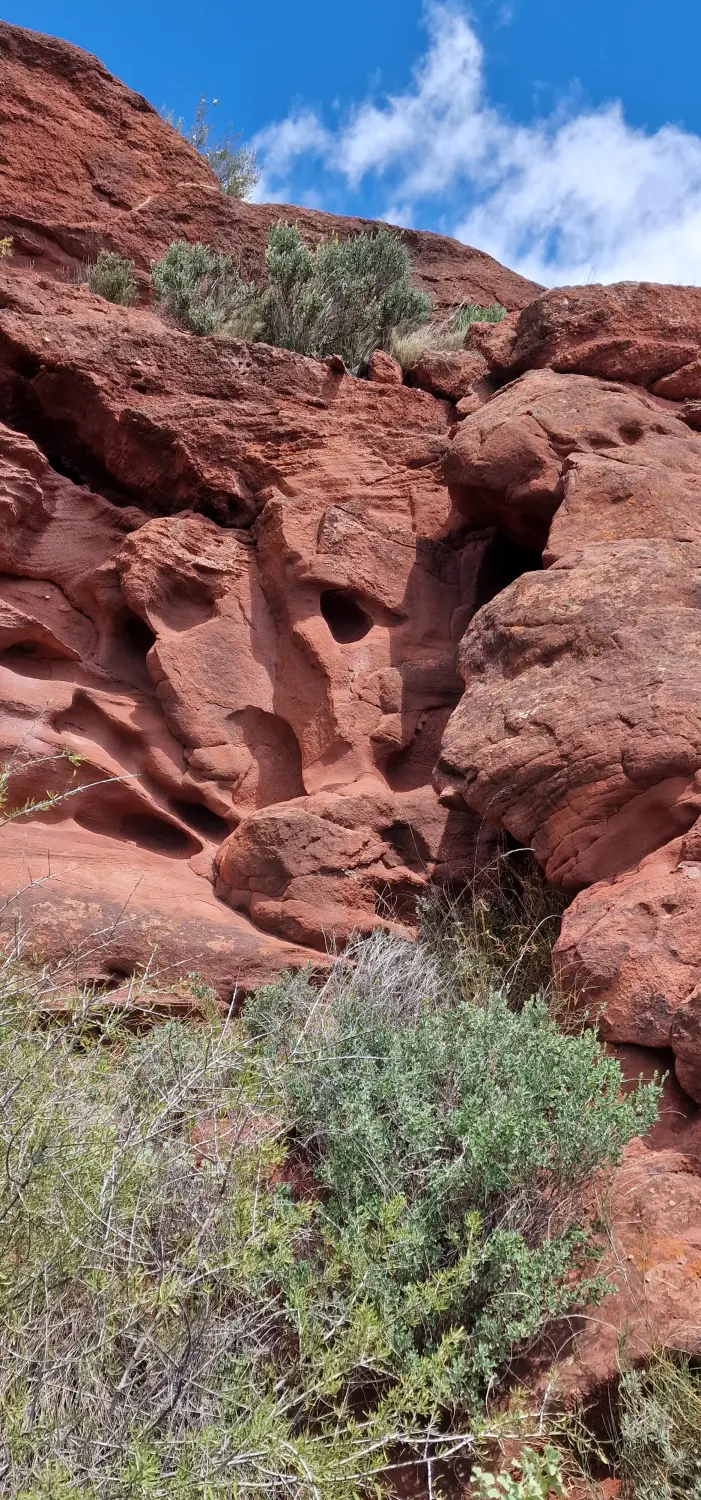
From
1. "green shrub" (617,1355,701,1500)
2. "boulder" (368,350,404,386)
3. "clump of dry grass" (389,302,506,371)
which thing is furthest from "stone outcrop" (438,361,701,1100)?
"clump of dry grass" (389,302,506,371)

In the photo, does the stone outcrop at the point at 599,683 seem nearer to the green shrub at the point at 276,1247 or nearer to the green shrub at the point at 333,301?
the green shrub at the point at 276,1247

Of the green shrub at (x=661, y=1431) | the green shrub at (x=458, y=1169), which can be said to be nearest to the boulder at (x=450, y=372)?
the green shrub at (x=458, y=1169)

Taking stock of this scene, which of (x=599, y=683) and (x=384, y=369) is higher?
(x=384, y=369)

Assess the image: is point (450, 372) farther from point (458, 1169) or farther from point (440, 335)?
point (458, 1169)

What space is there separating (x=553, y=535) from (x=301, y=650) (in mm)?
1655

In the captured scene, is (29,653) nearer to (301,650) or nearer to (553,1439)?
(301,650)

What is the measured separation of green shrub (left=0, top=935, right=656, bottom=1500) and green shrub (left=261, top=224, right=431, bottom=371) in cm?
584

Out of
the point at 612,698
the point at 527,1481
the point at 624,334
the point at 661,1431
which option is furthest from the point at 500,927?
the point at 624,334

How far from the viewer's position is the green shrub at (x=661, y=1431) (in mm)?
2691

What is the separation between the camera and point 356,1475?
2465mm

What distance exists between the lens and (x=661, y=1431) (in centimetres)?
274

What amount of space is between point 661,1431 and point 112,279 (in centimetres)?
768

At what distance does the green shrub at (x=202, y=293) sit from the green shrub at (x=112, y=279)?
197 millimetres

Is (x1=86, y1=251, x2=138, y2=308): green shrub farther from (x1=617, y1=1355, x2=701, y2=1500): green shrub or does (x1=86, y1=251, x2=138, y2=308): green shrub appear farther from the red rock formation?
(x1=617, y1=1355, x2=701, y2=1500): green shrub
